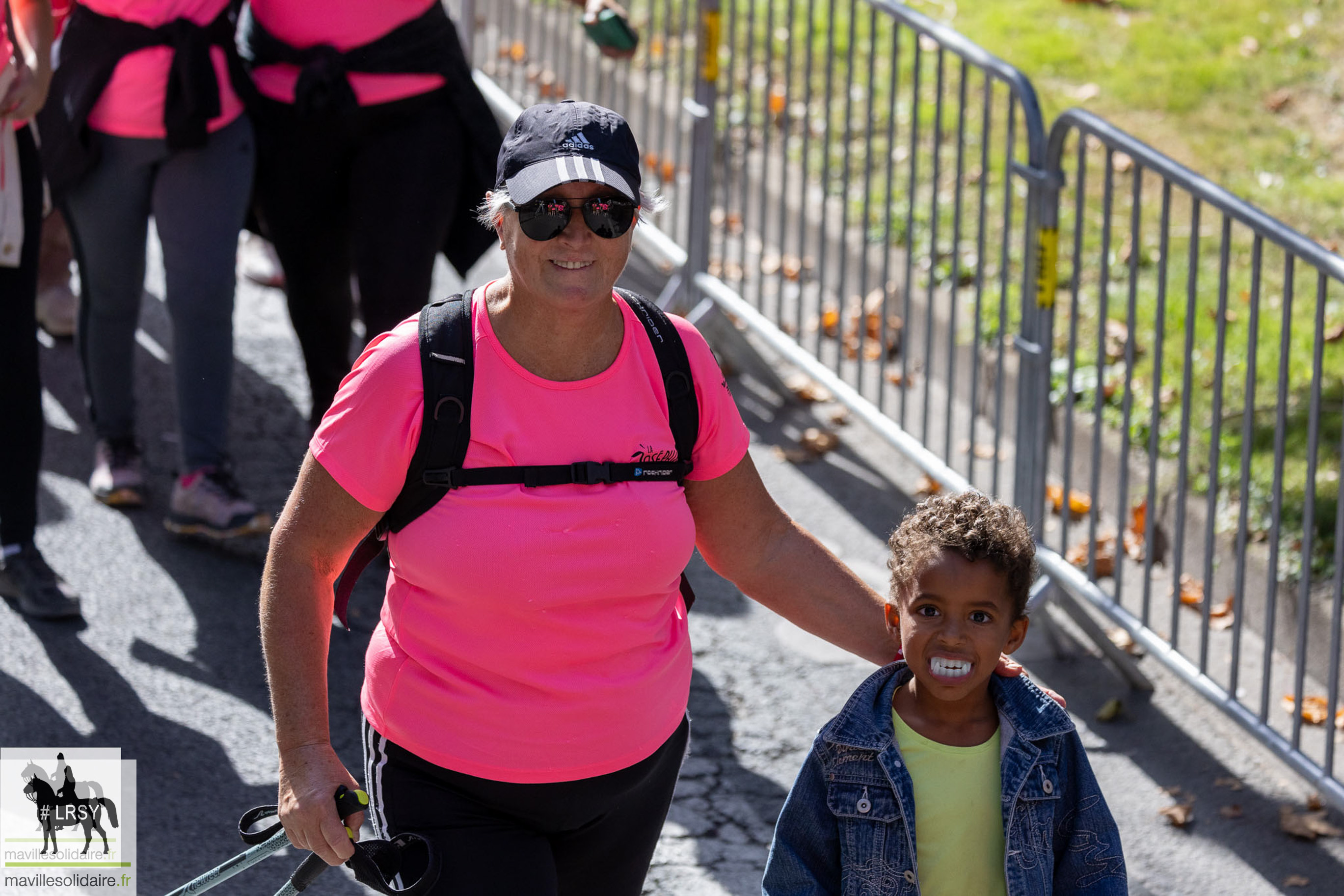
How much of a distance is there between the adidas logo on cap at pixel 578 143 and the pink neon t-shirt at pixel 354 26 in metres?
2.46

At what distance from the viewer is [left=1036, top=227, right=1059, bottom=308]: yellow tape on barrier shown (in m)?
4.84

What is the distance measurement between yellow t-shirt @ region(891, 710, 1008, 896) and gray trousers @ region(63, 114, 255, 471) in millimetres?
3218

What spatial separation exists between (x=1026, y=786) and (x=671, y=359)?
2.88 feet

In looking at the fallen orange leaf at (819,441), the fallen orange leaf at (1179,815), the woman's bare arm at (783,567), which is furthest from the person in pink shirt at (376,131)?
the fallen orange leaf at (1179,815)

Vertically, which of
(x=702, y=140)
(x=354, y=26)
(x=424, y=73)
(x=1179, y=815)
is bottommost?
(x=1179, y=815)

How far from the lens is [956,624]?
2602 millimetres

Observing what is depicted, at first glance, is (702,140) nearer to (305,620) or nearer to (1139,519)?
(1139,519)

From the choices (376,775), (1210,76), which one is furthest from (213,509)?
(1210,76)

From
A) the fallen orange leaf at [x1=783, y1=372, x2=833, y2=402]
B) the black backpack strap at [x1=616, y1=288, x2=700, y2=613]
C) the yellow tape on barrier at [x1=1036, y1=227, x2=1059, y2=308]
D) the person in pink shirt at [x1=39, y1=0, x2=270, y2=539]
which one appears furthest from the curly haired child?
the fallen orange leaf at [x1=783, y1=372, x2=833, y2=402]

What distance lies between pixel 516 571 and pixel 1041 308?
275 centimetres

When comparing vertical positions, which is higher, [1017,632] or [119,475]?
[1017,632]

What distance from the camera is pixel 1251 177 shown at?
23.5 ft

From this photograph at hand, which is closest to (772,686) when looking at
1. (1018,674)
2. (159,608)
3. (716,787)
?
(716,787)

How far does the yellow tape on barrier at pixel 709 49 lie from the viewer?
6.37 m
